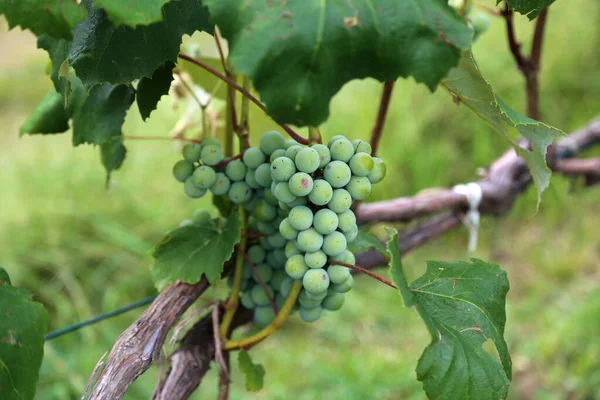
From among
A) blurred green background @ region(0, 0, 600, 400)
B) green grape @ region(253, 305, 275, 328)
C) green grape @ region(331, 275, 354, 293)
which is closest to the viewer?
green grape @ region(331, 275, 354, 293)

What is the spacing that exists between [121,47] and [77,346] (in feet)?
6.03

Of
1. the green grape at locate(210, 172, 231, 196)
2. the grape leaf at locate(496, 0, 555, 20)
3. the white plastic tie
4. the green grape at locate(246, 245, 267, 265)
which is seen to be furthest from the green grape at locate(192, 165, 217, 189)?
the white plastic tie

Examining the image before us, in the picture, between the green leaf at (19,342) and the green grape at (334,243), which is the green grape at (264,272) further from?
the green leaf at (19,342)

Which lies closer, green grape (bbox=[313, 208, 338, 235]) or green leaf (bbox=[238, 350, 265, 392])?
green grape (bbox=[313, 208, 338, 235])

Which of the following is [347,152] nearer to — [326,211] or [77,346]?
[326,211]

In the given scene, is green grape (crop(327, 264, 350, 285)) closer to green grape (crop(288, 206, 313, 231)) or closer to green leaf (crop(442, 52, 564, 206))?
green grape (crop(288, 206, 313, 231))

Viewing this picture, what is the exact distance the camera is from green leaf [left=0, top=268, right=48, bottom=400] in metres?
0.46

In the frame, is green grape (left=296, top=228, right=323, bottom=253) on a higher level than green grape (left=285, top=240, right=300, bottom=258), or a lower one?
higher

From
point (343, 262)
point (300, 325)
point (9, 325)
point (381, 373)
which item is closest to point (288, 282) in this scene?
point (343, 262)

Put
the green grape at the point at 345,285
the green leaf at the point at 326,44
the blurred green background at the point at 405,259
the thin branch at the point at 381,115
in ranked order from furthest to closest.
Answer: the blurred green background at the point at 405,259
the thin branch at the point at 381,115
the green grape at the point at 345,285
the green leaf at the point at 326,44

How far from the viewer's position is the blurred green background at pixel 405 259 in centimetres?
187

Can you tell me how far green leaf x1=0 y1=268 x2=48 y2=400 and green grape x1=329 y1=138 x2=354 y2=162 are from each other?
310mm

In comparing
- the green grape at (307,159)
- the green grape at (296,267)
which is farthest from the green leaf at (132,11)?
the green grape at (296,267)

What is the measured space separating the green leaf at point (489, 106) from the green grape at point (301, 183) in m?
0.21
